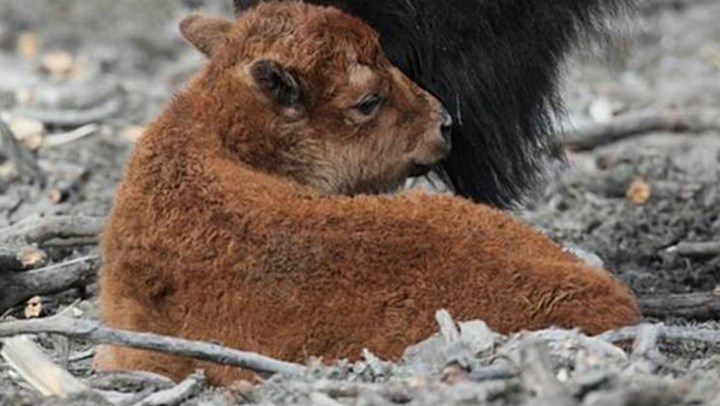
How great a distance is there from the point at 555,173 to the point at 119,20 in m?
5.27

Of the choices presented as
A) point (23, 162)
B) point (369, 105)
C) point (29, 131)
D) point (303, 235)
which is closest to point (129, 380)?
point (303, 235)

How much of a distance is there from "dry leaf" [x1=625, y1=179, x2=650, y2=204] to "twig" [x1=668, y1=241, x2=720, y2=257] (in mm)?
921

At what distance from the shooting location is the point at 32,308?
5.14 metres

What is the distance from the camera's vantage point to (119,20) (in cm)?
1141

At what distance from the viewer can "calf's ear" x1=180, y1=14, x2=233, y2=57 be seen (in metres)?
4.82

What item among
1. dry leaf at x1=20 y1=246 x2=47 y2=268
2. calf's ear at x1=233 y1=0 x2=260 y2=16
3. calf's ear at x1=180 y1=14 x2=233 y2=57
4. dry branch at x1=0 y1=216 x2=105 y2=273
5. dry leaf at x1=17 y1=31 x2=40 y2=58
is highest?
calf's ear at x1=233 y1=0 x2=260 y2=16

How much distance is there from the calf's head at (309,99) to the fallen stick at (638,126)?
344 cm

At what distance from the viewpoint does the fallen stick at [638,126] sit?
8.05 m

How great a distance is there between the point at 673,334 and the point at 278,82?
1048 millimetres

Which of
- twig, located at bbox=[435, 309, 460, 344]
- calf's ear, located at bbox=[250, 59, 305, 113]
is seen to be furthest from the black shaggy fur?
twig, located at bbox=[435, 309, 460, 344]

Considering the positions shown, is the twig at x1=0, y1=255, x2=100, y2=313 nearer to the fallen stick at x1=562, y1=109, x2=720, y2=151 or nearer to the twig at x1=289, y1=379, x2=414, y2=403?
the twig at x1=289, y1=379, x2=414, y2=403

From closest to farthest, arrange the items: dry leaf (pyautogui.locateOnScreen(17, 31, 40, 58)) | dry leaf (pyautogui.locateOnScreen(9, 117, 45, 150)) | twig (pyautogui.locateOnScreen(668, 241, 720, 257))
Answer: twig (pyautogui.locateOnScreen(668, 241, 720, 257)) < dry leaf (pyautogui.locateOnScreen(9, 117, 45, 150)) < dry leaf (pyautogui.locateOnScreen(17, 31, 40, 58))

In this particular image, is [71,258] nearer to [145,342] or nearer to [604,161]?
[145,342]

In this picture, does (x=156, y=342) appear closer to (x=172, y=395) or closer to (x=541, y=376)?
(x=172, y=395)
